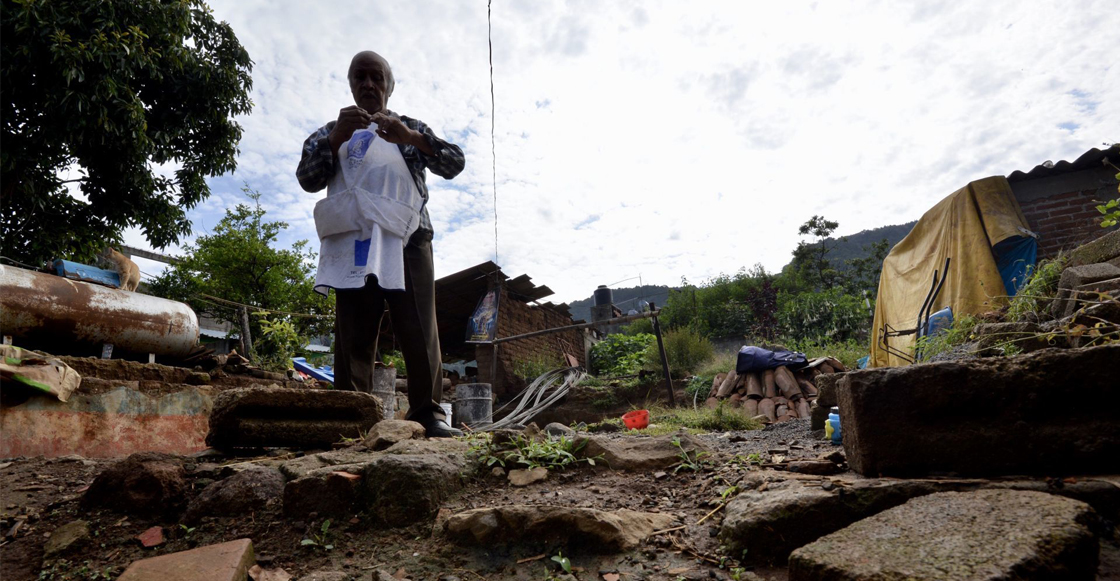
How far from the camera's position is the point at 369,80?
A: 2.78m

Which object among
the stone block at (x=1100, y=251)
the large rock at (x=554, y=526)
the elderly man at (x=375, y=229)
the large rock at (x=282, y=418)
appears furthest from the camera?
the stone block at (x=1100, y=251)

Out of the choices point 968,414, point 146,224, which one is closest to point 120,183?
point 146,224

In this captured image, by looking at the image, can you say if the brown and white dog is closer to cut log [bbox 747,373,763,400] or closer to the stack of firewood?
the stack of firewood

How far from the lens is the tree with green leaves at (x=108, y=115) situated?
22.1 feet

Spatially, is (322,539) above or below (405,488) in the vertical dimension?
below

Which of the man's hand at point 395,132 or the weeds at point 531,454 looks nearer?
the weeds at point 531,454

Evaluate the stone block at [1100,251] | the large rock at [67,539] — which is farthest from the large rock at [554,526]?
the stone block at [1100,251]

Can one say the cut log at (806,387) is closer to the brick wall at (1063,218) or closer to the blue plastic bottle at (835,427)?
the brick wall at (1063,218)

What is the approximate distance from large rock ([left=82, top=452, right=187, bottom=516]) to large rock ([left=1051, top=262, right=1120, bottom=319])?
351 centimetres

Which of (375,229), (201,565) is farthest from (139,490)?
(375,229)

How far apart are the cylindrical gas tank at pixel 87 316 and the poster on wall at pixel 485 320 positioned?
5739 millimetres

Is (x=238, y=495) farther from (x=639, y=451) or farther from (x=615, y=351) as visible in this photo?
(x=615, y=351)

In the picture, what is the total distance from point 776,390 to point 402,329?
6.43 metres

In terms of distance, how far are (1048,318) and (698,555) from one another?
8.76 feet
